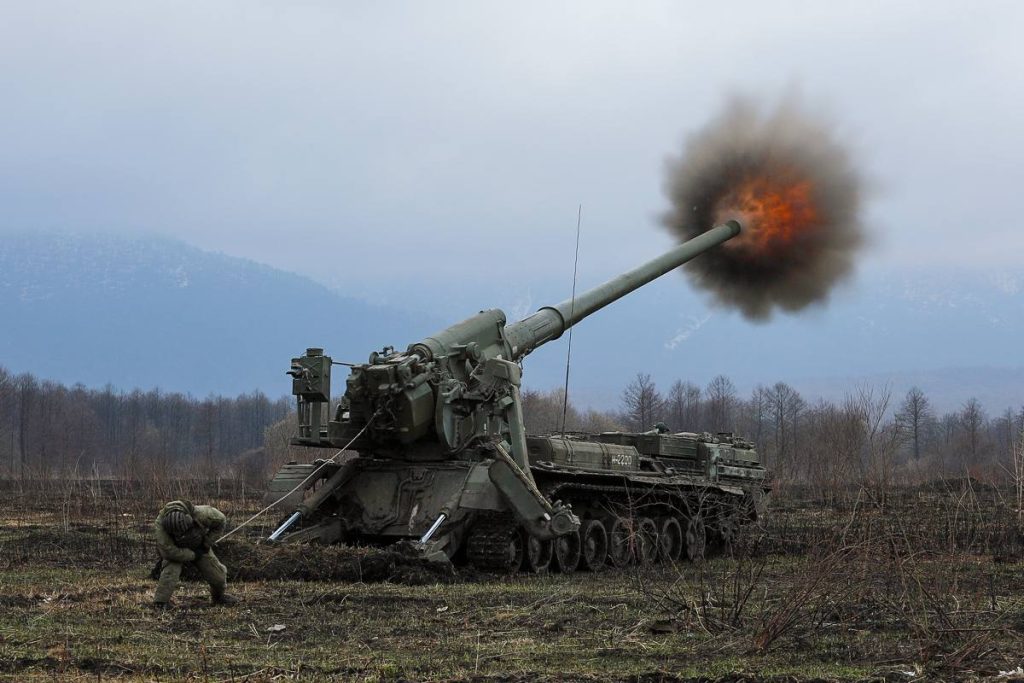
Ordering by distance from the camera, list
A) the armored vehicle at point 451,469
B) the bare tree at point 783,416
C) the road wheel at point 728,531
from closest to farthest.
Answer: the road wheel at point 728,531 < the armored vehicle at point 451,469 < the bare tree at point 783,416

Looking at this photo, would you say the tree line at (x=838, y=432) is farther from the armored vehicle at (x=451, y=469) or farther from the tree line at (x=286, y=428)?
the armored vehicle at (x=451, y=469)

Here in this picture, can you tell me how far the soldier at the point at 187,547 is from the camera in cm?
1330

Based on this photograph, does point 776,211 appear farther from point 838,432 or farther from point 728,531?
point 838,432

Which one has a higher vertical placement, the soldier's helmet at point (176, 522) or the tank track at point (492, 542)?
the soldier's helmet at point (176, 522)

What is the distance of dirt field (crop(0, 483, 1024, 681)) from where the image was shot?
9.59 metres

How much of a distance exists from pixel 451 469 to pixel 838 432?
5.27 metres

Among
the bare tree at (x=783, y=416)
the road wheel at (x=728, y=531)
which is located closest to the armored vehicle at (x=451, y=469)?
the road wheel at (x=728, y=531)

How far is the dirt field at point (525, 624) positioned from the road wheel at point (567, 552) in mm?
2067

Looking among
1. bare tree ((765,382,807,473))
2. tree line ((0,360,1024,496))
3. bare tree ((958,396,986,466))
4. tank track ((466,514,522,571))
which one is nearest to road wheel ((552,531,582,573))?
tank track ((466,514,522,571))

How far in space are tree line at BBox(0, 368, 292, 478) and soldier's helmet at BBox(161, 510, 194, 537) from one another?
63065 mm

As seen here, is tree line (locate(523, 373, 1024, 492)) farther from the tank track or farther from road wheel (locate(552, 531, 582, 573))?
the tank track


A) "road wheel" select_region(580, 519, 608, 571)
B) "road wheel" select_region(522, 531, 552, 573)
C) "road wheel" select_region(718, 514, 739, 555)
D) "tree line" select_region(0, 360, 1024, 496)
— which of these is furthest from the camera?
"tree line" select_region(0, 360, 1024, 496)

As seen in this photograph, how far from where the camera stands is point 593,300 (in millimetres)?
21984

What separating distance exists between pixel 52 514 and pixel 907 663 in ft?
76.0
